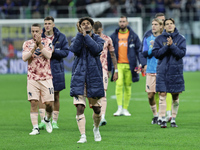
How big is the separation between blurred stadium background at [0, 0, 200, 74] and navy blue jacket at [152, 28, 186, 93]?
20951 mm

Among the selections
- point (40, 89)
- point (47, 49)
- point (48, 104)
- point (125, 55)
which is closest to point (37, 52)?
point (47, 49)

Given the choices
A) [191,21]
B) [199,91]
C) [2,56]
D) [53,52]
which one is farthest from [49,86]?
[191,21]

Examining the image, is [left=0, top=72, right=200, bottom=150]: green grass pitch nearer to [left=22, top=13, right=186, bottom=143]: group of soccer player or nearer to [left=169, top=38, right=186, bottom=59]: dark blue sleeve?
[left=22, top=13, right=186, bottom=143]: group of soccer player

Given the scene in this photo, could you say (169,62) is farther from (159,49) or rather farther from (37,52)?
(37,52)

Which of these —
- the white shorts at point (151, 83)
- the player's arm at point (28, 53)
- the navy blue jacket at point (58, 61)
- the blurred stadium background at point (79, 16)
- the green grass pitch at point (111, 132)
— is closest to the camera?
the green grass pitch at point (111, 132)

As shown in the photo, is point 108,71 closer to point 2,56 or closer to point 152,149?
point 152,149

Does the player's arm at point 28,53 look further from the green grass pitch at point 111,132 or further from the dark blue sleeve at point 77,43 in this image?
the green grass pitch at point 111,132

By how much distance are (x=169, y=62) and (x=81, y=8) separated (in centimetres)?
2388

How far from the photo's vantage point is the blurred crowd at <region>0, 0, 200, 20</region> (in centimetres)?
3388

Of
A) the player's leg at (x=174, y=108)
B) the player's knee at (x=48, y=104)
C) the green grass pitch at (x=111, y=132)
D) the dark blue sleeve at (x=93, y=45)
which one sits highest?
the dark blue sleeve at (x=93, y=45)

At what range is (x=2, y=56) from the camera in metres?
32.2

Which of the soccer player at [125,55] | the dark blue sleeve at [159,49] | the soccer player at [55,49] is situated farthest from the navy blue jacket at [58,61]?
the soccer player at [125,55]

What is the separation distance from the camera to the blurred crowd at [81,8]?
1334 inches

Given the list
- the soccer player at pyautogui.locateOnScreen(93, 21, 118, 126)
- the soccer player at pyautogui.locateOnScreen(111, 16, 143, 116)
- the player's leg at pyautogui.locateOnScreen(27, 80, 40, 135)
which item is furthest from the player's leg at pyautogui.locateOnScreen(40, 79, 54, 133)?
the soccer player at pyautogui.locateOnScreen(111, 16, 143, 116)
